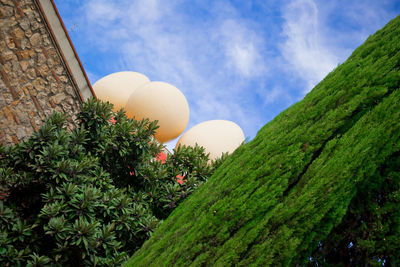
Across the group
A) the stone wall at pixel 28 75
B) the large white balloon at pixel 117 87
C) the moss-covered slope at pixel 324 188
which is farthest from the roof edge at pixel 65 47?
the moss-covered slope at pixel 324 188

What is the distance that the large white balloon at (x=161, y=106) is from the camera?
1035 centimetres

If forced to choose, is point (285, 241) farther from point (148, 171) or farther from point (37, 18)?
point (37, 18)

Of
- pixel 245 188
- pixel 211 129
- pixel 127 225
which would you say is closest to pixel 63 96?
pixel 127 225

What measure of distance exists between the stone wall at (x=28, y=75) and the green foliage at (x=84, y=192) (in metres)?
1.09

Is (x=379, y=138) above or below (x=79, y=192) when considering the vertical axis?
below

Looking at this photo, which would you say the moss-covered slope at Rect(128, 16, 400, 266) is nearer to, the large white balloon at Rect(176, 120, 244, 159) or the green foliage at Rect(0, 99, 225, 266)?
the green foliage at Rect(0, 99, 225, 266)

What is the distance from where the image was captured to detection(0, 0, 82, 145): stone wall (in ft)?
21.8

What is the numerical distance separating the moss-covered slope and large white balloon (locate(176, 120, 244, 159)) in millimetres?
6727

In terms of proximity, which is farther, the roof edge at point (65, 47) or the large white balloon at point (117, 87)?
the large white balloon at point (117, 87)

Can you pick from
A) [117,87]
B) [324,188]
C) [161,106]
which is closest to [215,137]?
[161,106]

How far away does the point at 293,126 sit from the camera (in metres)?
2.86

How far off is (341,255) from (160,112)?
892cm

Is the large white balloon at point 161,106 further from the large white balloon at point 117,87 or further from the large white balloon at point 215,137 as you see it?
the large white balloon at point 117,87

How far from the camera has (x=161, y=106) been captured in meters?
10.4
